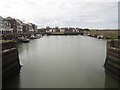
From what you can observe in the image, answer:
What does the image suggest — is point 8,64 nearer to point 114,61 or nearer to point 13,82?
point 13,82

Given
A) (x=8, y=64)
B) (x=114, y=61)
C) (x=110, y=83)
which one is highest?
(x=114, y=61)

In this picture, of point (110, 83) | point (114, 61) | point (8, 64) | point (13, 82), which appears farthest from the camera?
point (8, 64)

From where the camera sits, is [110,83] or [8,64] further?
[8,64]

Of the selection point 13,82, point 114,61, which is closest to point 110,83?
point 114,61

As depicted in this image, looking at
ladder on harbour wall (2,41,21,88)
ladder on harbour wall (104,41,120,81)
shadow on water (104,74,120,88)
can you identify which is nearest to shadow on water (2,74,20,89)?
ladder on harbour wall (2,41,21,88)

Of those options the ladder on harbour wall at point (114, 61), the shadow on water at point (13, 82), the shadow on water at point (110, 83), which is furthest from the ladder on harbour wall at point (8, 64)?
the ladder on harbour wall at point (114, 61)

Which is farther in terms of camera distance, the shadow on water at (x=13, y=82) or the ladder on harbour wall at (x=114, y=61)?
the ladder on harbour wall at (x=114, y=61)

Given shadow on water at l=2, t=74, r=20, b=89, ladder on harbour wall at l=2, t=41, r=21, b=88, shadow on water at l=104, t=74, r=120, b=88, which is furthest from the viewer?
ladder on harbour wall at l=2, t=41, r=21, b=88

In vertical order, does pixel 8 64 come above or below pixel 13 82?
above

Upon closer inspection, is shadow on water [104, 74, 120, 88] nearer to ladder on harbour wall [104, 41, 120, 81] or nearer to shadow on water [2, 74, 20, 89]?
ladder on harbour wall [104, 41, 120, 81]

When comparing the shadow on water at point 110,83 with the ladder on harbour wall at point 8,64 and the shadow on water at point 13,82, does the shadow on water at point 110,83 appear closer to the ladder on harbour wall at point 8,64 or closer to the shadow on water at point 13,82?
the shadow on water at point 13,82

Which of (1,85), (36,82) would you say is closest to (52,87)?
(36,82)

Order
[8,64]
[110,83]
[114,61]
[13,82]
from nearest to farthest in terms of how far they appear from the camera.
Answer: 1. [110,83]
2. [13,82]
3. [114,61]
4. [8,64]

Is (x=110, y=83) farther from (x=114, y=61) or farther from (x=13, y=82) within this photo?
(x=13, y=82)
